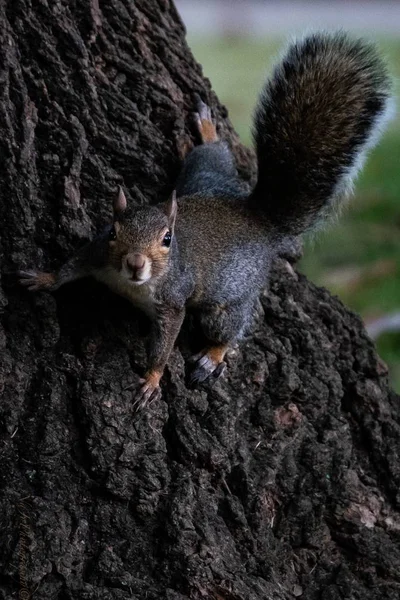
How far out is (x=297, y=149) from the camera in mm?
2564

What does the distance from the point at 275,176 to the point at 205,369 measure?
598 mm

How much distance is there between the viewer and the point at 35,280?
2.13 meters

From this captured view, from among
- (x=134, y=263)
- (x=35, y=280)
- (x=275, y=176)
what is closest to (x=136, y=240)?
(x=134, y=263)

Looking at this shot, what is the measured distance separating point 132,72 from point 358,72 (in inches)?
23.0

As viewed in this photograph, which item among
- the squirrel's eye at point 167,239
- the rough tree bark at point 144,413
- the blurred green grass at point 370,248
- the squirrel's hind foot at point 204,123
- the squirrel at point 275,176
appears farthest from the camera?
the blurred green grass at point 370,248

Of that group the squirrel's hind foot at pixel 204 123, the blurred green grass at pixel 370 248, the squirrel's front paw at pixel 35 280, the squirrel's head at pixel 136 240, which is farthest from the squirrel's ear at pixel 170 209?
the blurred green grass at pixel 370 248

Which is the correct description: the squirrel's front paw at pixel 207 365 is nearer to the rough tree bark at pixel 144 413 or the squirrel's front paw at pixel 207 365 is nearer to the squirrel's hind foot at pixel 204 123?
the rough tree bark at pixel 144 413

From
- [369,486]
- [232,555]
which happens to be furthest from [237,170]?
[232,555]

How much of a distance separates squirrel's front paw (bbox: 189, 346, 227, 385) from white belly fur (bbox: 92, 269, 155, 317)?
0.53 feet

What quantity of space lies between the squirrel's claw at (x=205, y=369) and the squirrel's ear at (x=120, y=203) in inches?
16.0

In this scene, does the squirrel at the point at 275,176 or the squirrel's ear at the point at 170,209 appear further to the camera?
the squirrel at the point at 275,176

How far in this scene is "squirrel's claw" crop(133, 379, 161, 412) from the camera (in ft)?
6.95

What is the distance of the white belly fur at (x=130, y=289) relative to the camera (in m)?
2.21

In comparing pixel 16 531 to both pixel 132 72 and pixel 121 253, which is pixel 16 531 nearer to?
pixel 121 253
